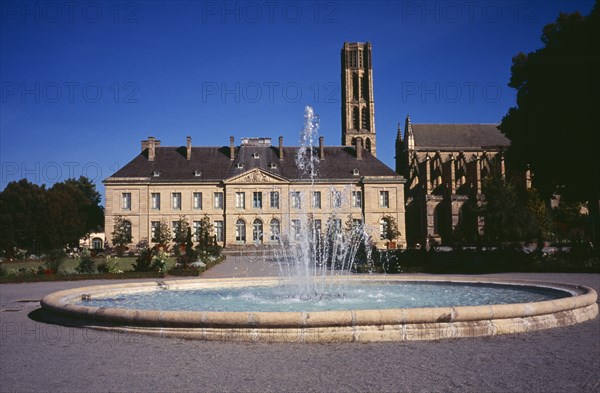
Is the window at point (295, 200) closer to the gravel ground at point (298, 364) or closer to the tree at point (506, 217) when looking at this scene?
the tree at point (506, 217)

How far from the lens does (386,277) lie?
15406 millimetres

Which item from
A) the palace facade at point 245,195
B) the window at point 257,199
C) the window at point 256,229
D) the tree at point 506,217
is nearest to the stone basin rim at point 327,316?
the tree at point 506,217

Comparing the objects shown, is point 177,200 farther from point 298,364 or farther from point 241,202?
point 298,364

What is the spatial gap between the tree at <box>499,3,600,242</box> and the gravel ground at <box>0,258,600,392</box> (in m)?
16.9

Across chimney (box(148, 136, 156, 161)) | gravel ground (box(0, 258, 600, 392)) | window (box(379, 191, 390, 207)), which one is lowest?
gravel ground (box(0, 258, 600, 392))

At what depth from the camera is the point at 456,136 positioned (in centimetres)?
7288

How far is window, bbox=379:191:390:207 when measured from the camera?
53.3 metres

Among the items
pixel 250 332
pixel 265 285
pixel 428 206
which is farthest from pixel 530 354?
pixel 428 206

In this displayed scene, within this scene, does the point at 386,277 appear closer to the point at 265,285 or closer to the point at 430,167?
the point at 265,285

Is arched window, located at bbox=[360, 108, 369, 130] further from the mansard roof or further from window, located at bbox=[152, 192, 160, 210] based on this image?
window, located at bbox=[152, 192, 160, 210]

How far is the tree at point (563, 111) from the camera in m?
22.0

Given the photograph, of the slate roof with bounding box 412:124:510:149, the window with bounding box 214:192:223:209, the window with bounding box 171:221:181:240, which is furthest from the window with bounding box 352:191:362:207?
the slate roof with bounding box 412:124:510:149

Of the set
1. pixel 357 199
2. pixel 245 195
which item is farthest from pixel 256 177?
pixel 357 199

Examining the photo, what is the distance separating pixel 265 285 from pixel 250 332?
7.69 m
